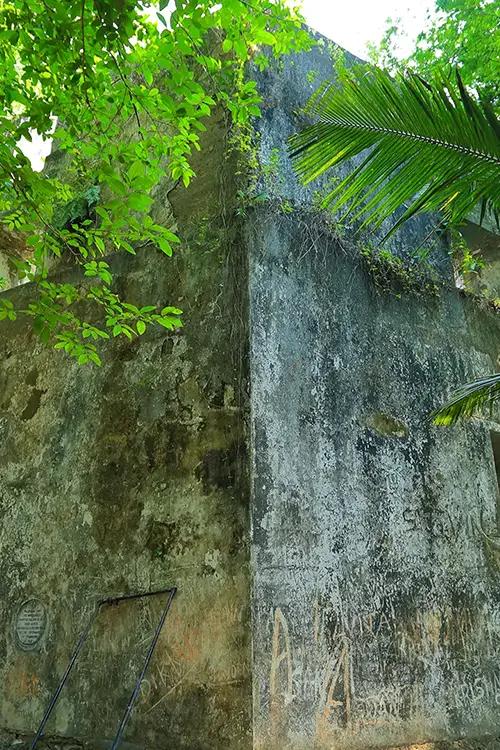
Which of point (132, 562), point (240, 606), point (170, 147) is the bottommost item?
point (240, 606)

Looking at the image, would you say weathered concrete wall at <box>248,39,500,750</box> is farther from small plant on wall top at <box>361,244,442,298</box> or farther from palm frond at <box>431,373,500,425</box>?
palm frond at <box>431,373,500,425</box>

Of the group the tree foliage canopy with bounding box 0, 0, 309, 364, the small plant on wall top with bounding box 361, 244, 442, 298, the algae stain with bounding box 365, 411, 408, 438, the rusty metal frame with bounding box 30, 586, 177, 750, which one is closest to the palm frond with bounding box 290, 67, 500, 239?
the tree foliage canopy with bounding box 0, 0, 309, 364

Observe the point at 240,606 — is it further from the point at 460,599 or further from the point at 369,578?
the point at 460,599

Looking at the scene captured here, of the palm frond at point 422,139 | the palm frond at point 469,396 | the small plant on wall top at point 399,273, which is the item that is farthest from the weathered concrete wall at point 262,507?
the palm frond at point 422,139

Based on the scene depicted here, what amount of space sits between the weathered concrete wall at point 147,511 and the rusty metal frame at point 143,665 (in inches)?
2.1

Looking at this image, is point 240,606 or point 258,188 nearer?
point 240,606

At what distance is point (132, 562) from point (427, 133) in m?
3.39

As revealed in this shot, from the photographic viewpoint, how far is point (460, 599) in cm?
513

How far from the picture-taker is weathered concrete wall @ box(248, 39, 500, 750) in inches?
165

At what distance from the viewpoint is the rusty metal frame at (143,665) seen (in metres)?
4.10

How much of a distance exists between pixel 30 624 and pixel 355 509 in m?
2.65

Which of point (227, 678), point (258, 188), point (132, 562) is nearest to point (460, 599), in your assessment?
point (227, 678)

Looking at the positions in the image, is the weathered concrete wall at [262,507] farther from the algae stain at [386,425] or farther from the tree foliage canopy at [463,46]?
the tree foliage canopy at [463,46]

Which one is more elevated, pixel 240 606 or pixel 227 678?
pixel 240 606
